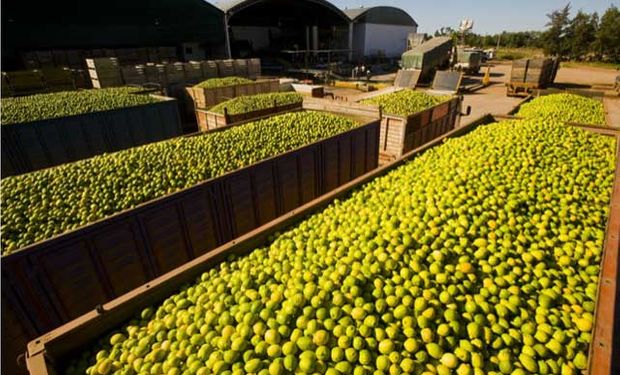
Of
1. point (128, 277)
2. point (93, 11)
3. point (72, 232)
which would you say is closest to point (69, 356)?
point (72, 232)

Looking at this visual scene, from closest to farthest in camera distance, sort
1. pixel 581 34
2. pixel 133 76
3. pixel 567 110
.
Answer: pixel 567 110 → pixel 133 76 → pixel 581 34

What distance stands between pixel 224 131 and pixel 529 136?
7.41 meters

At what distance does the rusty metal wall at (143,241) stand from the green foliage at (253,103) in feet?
17.1

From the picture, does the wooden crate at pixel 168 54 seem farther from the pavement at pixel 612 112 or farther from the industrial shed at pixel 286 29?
the pavement at pixel 612 112

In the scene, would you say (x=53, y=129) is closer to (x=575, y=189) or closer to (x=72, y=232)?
(x=72, y=232)

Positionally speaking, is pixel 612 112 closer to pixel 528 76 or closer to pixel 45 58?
pixel 528 76

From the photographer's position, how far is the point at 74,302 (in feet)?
15.7

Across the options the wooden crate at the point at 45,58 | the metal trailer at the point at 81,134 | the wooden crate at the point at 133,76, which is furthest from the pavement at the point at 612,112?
the wooden crate at the point at 45,58

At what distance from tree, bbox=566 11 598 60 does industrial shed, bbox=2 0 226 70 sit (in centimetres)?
6807

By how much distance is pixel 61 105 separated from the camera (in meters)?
11.2

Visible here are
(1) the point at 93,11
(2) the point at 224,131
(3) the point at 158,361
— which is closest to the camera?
(3) the point at 158,361

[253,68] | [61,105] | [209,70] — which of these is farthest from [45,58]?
[61,105]

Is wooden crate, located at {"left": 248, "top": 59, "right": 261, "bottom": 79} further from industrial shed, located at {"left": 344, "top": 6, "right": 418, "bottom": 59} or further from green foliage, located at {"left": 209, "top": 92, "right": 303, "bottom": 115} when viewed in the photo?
industrial shed, located at {"left": 344, "top": 6, "right": 418, "bottom": 59}

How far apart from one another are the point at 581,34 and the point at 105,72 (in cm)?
7931
